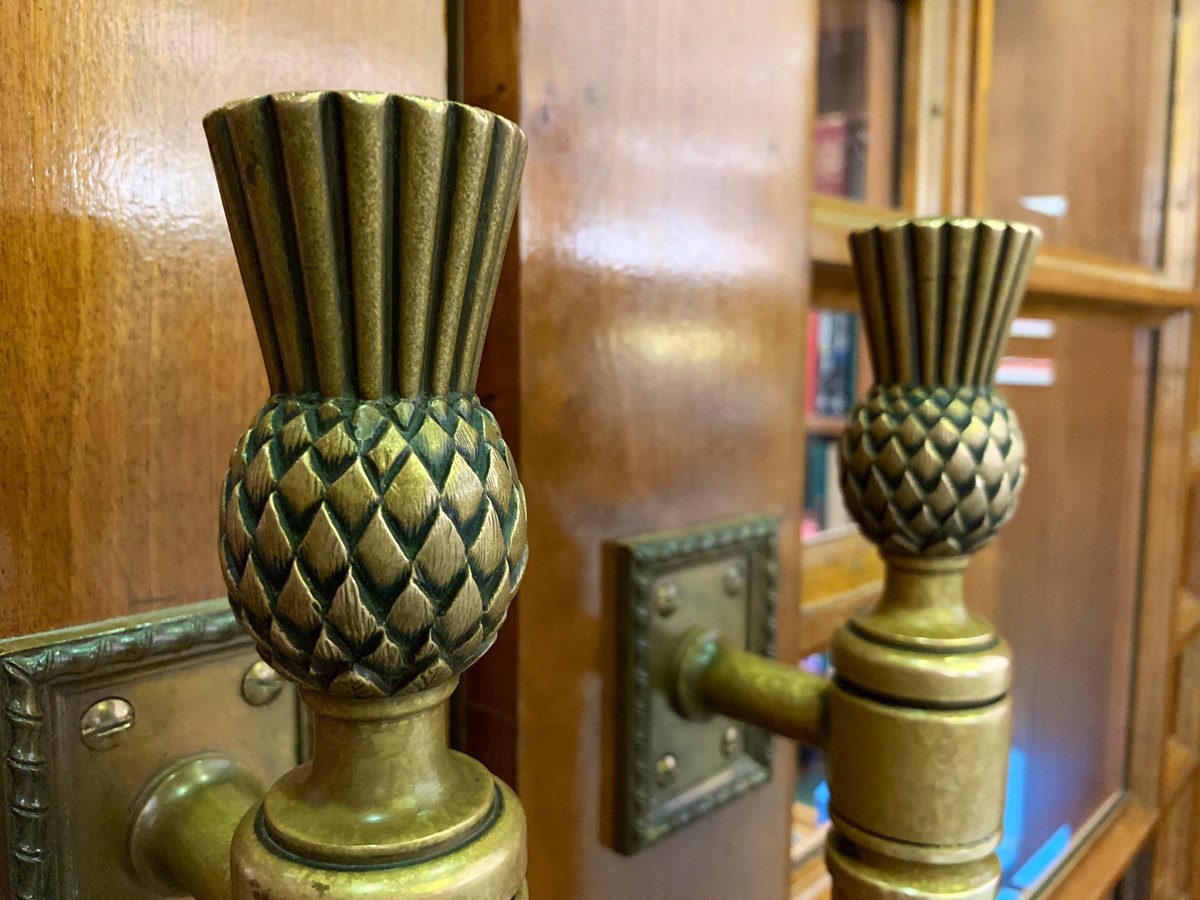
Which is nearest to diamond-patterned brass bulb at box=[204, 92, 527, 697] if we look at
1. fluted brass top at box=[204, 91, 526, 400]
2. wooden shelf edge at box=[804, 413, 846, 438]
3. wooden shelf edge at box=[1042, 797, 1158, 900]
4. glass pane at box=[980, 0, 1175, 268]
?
fluted brass top at box=[204, 91, 526, 400]

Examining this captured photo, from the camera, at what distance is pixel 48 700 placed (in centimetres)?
23

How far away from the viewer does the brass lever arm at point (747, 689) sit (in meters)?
0.33

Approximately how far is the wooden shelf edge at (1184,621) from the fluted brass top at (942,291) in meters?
0.70

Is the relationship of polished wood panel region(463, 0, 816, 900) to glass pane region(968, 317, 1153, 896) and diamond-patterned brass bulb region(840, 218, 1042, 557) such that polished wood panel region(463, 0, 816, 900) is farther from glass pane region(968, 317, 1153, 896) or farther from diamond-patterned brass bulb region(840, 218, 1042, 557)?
glass pane region(968, 317, 1153, 896)

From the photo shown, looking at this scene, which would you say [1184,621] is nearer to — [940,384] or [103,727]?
[940,384]

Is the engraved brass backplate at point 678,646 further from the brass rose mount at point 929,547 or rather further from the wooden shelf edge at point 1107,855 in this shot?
the wooden shelf edge at point 1107,855

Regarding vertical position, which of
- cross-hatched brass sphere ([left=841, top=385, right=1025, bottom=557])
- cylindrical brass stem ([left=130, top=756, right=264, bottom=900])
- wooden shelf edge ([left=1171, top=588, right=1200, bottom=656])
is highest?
cross-hatched brass sphere ([left=841, top=385, right=1025, bottom=557])

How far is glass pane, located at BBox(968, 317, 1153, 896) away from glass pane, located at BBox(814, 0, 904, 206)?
28 cm

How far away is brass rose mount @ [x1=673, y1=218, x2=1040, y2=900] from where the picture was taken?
10.9 inches

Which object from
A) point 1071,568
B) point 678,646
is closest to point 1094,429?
point 1071,568

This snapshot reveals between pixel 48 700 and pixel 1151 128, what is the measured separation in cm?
88

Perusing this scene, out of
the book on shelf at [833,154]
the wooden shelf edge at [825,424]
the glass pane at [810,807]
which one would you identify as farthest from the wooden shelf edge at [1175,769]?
the book on shelf at [833,154]

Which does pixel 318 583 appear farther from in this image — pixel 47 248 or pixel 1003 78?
pixel 1003 78

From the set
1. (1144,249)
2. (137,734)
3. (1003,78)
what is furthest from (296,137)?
(1144,249)
